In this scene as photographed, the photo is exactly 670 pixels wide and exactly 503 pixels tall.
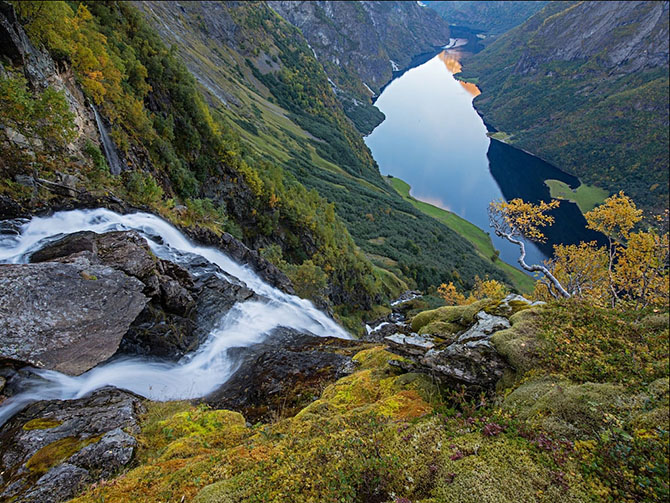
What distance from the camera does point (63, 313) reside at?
11.7 metres

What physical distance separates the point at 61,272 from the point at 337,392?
37.4ft

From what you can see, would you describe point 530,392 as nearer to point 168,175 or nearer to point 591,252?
point 591,252

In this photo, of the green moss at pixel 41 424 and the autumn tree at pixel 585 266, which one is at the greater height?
the autumn tree at pixel 585 266

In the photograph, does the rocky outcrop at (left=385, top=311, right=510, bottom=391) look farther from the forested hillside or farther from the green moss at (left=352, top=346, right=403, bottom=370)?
the forested hillside

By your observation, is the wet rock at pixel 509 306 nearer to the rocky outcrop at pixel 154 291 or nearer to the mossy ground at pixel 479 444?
the mossy ground at pixel 479 444

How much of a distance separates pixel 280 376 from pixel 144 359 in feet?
21.3

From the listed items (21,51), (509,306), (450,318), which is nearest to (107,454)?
(450,318)

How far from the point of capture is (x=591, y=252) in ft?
80.5

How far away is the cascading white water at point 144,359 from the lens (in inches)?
472

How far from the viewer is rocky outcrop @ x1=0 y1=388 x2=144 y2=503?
7617 millimetres

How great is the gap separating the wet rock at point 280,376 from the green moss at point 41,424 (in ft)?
17.4

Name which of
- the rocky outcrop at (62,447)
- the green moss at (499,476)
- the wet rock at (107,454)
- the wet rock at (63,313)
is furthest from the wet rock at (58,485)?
the green moss at (499,476)

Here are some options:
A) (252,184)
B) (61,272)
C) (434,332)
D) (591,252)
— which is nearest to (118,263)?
(61,272)

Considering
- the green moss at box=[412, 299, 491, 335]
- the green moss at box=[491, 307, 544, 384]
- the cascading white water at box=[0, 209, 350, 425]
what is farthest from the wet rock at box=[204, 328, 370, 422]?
the green moss at box=[491, 307, 544, 384]
